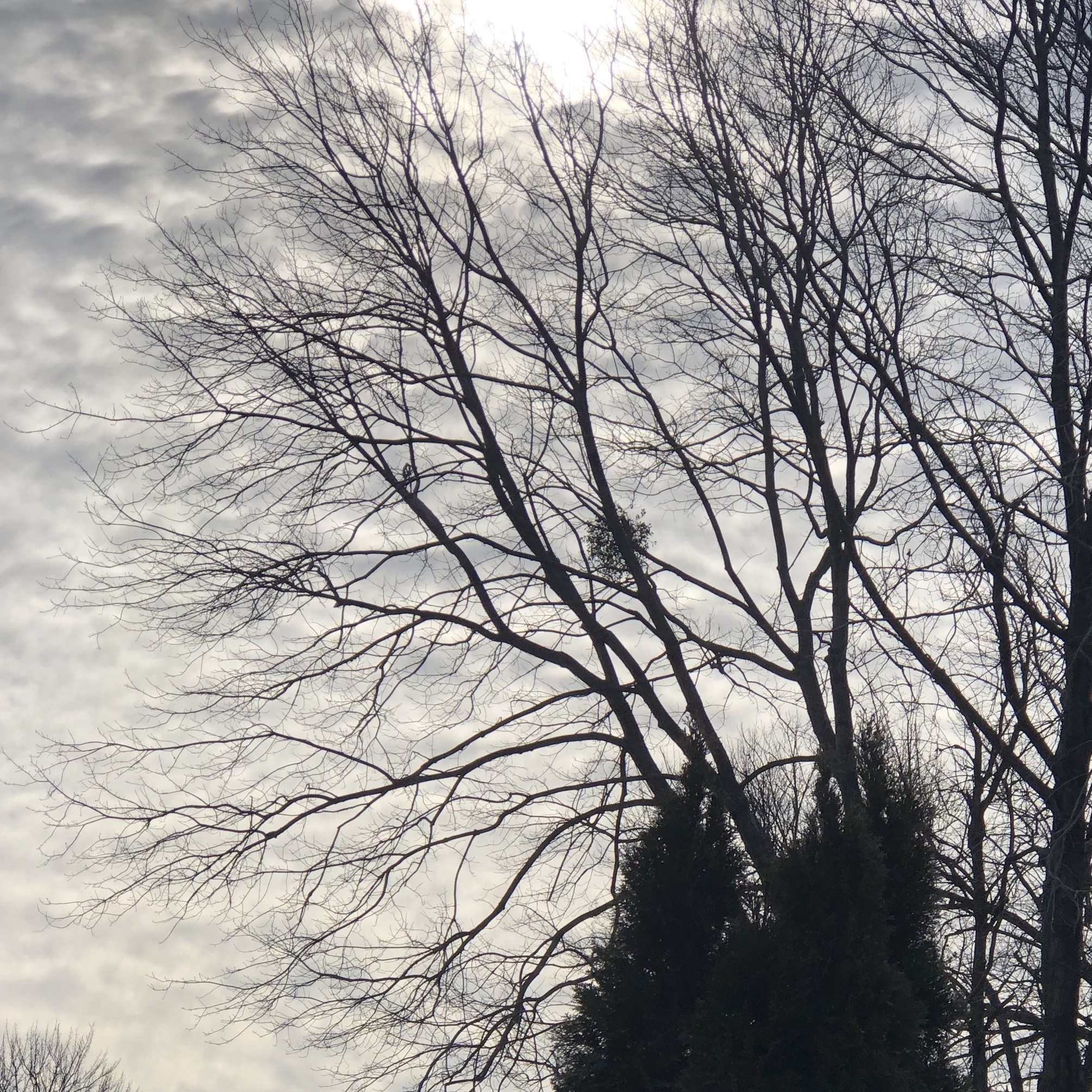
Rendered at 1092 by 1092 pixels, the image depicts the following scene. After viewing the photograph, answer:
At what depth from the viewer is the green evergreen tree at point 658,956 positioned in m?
8.37

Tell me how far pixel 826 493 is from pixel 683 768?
256 centimetres

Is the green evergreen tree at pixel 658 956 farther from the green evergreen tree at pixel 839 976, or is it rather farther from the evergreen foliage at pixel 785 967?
the green evergreen tree at pixel 839 976

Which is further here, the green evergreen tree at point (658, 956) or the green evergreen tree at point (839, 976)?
the green evergreen tree at point (658, 956)

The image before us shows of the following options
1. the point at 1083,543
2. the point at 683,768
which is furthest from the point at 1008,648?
the point at 683,768

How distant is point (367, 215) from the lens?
9852 mm

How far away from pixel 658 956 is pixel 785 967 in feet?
5.10

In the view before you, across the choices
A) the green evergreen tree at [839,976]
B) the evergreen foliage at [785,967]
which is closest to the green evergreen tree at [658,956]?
the evergreen foliage at [785,967]

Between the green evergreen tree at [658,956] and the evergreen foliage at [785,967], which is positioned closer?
the evergreen foliage at [785,967]

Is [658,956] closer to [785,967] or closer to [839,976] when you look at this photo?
[785,967]

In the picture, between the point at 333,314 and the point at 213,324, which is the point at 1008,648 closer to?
the point at 333,314

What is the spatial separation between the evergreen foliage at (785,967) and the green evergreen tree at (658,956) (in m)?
0.01

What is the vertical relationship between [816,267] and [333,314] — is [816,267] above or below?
above

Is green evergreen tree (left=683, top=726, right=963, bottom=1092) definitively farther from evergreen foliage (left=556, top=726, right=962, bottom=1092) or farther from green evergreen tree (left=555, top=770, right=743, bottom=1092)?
green evergreen tree (left=555, top=770, right=743, bottom=1092)

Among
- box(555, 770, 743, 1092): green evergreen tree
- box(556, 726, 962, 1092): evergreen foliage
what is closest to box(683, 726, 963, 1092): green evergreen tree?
box(556, 726, 962, 1092): evergreen foliage
